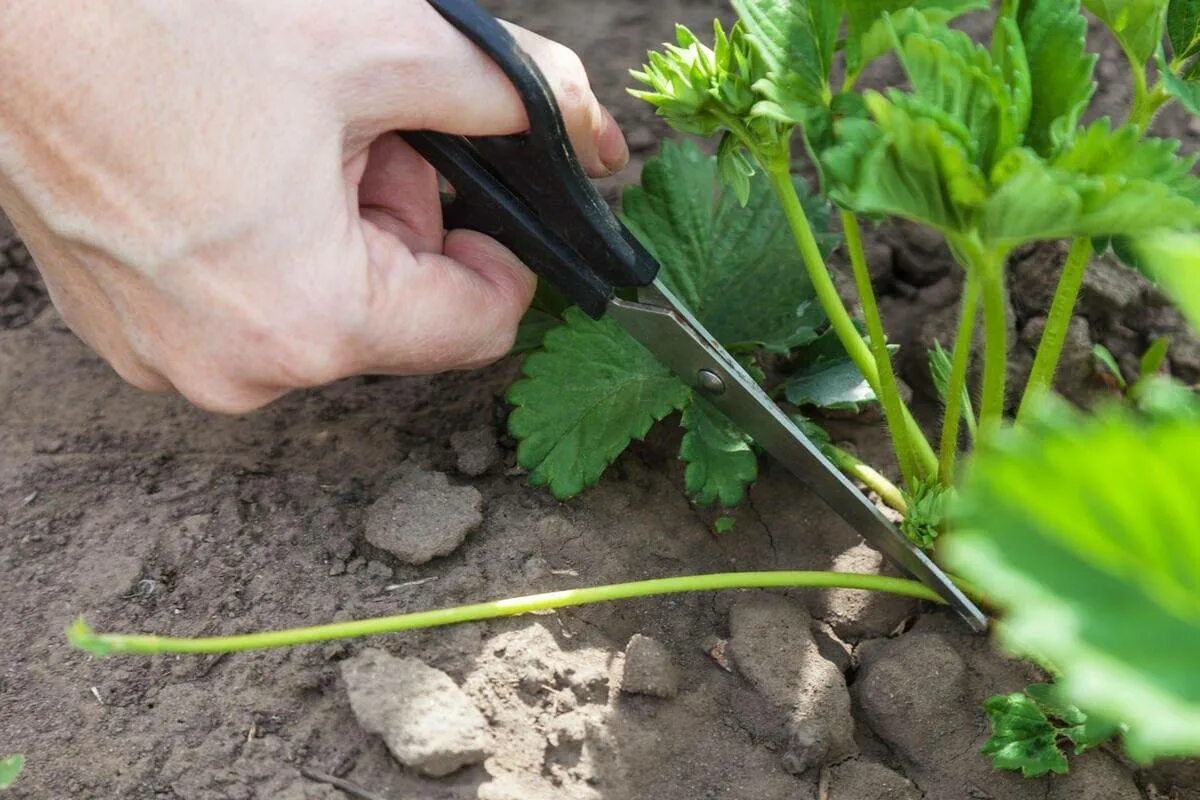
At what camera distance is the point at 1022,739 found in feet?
4.69

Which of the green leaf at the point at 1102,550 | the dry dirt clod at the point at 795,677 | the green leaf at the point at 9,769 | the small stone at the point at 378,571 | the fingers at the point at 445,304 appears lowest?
the dry dirt clod at the point at 795,677

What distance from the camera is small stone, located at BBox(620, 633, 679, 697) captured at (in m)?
1.46

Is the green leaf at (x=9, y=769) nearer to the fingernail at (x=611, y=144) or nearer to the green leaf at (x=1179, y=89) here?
the fingernail at (x=611, y=144)

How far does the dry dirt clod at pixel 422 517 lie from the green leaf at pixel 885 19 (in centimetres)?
76

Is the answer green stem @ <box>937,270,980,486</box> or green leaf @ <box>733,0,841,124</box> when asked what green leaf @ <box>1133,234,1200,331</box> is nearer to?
green stem @ <box>937,270,980,486</box>

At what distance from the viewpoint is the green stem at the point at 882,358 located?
59.6 inches

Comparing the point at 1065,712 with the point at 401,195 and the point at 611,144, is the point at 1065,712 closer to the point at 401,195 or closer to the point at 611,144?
the point at 611,144

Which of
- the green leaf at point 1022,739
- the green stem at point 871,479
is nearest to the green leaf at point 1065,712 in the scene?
the green leaf at point 1022,739

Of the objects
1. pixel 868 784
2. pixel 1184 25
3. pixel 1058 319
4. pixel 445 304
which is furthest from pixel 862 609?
pixel 1184 25

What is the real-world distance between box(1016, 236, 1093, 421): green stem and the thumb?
2.18ft

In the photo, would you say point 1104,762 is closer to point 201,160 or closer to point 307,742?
point 307,742

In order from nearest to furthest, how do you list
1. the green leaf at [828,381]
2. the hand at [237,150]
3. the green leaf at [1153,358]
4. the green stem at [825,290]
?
1. the hand at [237,150]
2. the green stem at [825,290]
3. the green leaf at [828,381]
4. the green leaf at [1153,358]

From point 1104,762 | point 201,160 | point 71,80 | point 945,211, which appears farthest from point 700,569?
point 71,80

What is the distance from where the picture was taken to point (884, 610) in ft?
5.52
